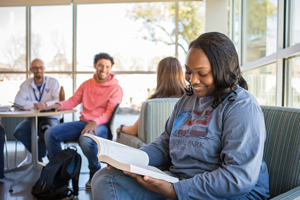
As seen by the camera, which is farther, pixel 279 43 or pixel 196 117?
pixel 279 43

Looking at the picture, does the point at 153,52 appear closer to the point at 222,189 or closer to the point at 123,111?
the point at 123,111

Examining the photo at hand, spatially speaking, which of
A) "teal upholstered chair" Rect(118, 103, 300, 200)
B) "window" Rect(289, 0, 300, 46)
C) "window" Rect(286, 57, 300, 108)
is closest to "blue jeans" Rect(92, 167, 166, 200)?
"teal upholstered chair" Rect(118, 103, 300, 200)

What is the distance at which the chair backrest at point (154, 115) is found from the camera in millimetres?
2207

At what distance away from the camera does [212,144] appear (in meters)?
1.12

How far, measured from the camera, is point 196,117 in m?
A: 1.25

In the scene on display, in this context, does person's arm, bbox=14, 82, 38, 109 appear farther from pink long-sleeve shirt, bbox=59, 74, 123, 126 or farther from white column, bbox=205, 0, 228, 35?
white column, bbox=205, 0, 228, 35

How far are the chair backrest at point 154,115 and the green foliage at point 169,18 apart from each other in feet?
12.3

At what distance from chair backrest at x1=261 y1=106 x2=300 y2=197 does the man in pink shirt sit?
1966 millimetres

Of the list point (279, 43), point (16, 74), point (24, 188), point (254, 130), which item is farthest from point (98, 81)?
point (16, 74)

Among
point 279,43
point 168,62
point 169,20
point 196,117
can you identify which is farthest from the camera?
point 169,20

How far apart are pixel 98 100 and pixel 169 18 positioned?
3.22 m

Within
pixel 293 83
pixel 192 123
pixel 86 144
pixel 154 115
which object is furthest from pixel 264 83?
pixel 192 123

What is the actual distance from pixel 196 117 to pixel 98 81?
7.39ft

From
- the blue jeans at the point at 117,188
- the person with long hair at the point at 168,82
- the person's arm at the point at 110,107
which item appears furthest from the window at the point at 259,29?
the blue jeans at the point at 117,188
